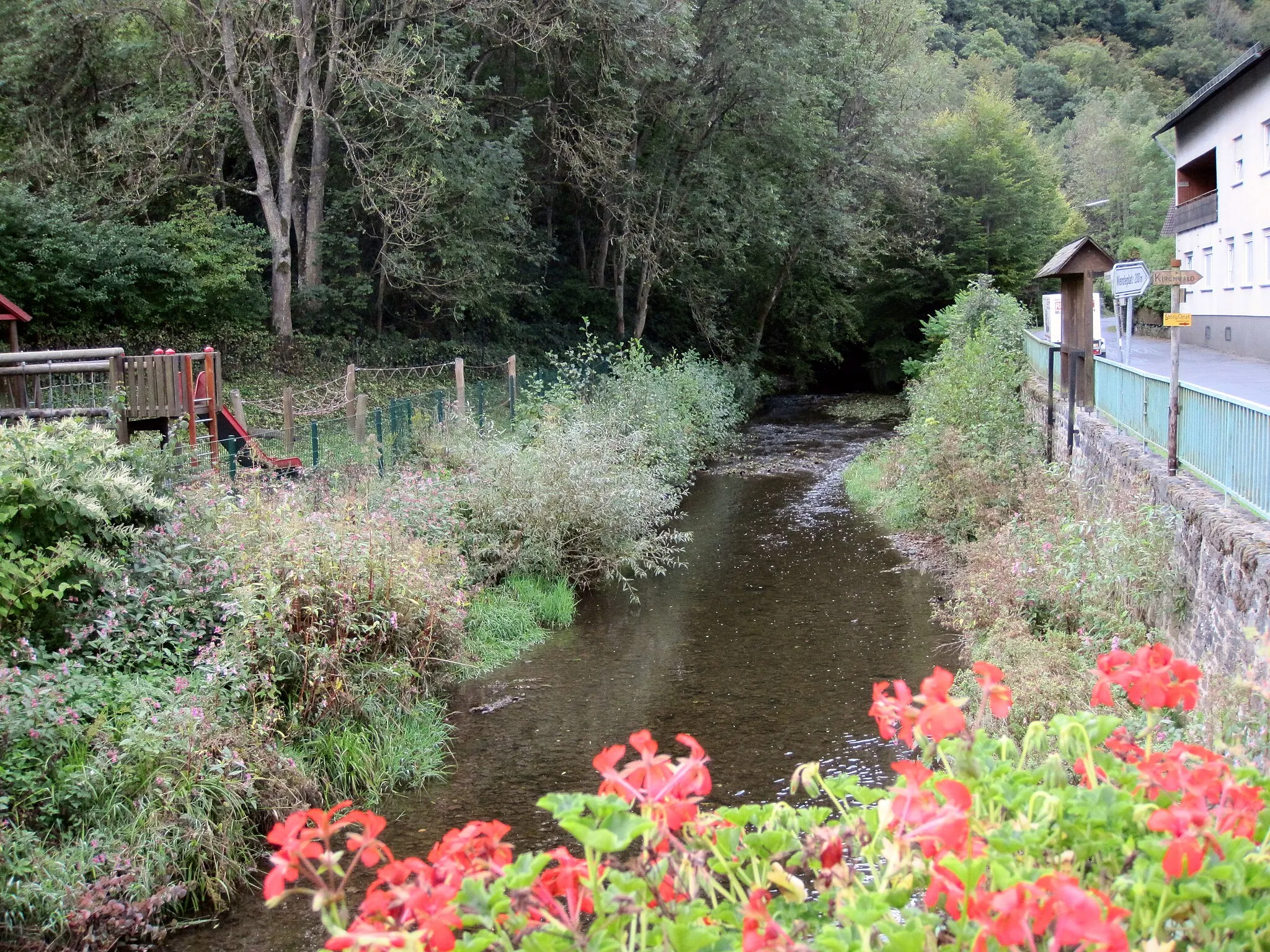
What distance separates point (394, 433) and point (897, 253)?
29118 mm

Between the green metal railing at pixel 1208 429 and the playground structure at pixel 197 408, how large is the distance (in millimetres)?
7951

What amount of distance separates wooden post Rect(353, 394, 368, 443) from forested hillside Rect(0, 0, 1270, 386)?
875 cm

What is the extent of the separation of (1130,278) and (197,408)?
12.7 metres

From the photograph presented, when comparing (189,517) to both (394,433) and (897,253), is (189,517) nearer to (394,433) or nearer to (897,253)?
(394,433)

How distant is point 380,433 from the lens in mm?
13828

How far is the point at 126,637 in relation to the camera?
23.9 ft

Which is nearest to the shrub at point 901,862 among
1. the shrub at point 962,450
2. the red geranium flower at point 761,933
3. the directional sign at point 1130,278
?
the red geranium flower at point 761,933

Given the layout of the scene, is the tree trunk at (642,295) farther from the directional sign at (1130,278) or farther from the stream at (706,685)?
the directional sign at (1130,278)

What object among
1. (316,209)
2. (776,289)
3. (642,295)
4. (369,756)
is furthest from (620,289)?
(369,756)

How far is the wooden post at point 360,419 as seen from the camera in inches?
543

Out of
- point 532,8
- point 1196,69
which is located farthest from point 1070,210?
point 532,8

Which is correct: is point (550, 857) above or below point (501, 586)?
above

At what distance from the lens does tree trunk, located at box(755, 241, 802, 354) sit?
1346 inches

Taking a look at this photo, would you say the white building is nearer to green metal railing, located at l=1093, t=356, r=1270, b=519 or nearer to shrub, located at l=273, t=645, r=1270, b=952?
green metal railing, located at l=1093, t=356, r=1270, b=519
